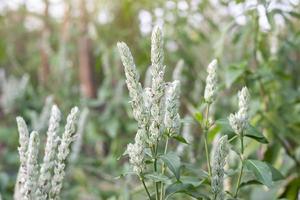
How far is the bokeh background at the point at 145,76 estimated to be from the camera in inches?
71.1

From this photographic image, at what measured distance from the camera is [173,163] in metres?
0.85

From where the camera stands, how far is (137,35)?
3289 mm

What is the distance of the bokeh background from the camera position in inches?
71.1

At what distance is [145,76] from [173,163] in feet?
8.36

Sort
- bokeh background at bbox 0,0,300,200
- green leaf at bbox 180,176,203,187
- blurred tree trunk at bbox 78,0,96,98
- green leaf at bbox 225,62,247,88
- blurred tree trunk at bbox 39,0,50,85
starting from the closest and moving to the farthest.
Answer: green leaf at bbox 180,176,203,187 < green leaf at bbox 225,62,247,88 < bokeh background at bbox 0,0,300,200 < blurred tree trunk at bbox 39,0,50,85 < blurred tree trunk at bbox 78,0,96,98

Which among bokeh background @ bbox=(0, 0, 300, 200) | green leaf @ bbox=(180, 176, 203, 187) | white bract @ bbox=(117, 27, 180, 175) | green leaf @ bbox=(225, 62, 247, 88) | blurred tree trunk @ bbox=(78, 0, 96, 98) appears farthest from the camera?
blurred tree trunk @ bbox=(78, 0, 96, 98)

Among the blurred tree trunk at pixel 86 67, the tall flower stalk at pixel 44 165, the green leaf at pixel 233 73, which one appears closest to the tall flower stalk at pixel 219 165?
A: the tall flower stalk at pixel 44 165

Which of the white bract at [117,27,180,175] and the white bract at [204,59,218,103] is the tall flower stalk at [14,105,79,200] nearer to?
the white bract at [117,27,180,175]

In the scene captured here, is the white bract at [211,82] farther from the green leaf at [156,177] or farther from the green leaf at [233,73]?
the green leaf at [233,73]

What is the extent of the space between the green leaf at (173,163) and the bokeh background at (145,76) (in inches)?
5.0

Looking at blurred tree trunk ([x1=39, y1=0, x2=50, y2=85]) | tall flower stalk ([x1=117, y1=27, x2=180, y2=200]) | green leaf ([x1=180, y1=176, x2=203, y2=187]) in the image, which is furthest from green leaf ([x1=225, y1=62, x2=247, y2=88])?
blurred tree trunk ([x1=39, y1=0, x2=50, y2=85])

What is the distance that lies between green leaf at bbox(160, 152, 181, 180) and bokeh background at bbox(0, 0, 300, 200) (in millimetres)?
127

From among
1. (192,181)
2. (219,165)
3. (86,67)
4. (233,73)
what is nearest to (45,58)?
(86,67)

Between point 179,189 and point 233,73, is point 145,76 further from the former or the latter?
point 179,189
